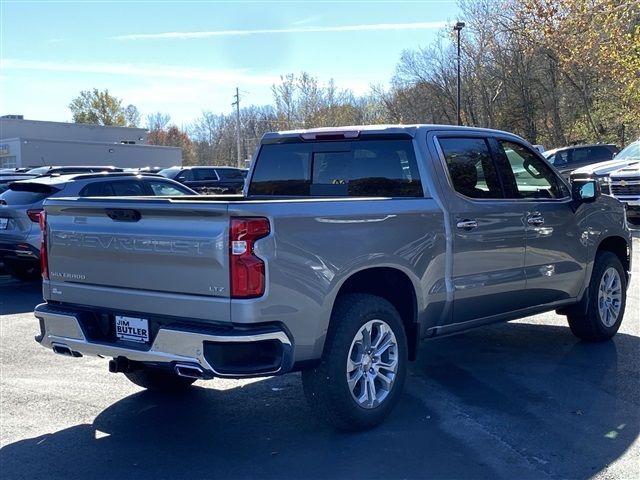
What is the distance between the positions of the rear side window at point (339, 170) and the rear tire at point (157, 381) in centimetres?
176

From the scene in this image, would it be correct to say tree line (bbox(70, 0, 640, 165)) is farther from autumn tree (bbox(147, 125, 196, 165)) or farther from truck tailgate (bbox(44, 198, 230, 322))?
autumn tree (bbox(147, 125, 196, 165))

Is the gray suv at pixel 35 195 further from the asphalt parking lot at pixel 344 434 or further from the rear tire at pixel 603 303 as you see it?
the rear tire at pixel 603 303

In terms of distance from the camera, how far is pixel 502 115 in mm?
44969

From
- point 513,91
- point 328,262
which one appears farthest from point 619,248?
point 513,91

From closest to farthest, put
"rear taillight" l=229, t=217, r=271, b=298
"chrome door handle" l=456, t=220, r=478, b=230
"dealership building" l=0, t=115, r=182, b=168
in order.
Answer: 1. "rear taillight" l=229, t=217, r=271, b=298
2. "chrome door handle" l=456, t=220, r=478, b=230
3. "dealership building" l=0, t=115, r=182, b=168

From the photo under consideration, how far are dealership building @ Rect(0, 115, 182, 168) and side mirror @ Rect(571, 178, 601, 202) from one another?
49.2m

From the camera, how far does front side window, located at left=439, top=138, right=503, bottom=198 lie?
5641 millimetres

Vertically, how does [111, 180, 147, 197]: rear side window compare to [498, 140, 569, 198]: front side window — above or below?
below

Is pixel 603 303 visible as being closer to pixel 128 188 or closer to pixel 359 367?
pixel 359 367

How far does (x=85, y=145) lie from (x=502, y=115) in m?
31.4

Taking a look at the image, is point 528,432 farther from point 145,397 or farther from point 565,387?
point 145,397

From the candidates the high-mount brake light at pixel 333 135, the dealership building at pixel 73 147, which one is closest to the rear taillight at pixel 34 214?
the high-mount brake light at pixel 333 135

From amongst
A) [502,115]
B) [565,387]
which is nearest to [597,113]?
[502,115]

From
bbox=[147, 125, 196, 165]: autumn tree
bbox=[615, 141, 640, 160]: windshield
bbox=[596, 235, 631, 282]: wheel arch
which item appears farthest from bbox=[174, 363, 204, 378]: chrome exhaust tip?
bbox=[147, 125, 196, 165]: autumn tree
